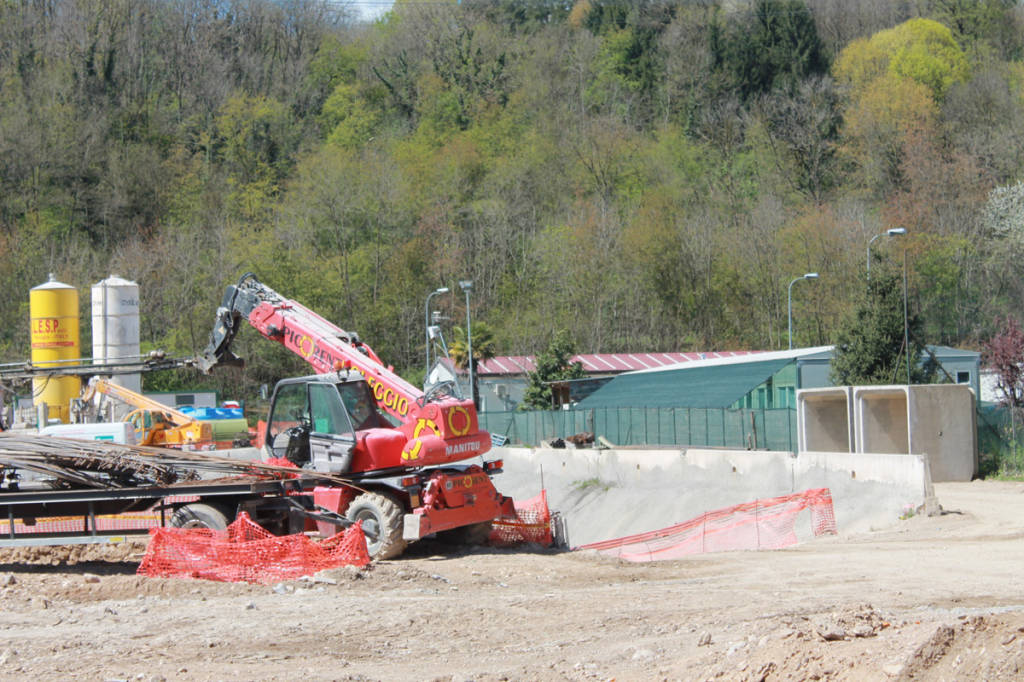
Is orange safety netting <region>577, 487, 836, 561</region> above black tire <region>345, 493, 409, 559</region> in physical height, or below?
below

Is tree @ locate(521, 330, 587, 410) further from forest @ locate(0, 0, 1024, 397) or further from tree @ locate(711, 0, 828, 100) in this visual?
tree @ locate(711, 0, 828, 100)

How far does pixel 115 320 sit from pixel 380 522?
A: 132 ft

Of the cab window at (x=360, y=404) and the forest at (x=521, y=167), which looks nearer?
the cab window at (x=360, y=404)

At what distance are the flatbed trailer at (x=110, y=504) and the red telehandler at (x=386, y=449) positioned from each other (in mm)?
618

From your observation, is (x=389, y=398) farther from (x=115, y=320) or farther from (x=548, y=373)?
(x=115, y=320)

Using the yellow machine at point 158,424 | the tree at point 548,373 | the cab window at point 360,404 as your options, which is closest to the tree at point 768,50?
the tree at point 548,373

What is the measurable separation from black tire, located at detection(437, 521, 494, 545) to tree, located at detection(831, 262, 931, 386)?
19685mm

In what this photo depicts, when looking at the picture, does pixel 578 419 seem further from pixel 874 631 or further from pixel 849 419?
pixel 874 631

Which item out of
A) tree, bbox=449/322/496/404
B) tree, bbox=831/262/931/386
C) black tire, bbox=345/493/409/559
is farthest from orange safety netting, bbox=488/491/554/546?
tree, bbox=449/322/496/404

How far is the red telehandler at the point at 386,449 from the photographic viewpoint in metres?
16.6

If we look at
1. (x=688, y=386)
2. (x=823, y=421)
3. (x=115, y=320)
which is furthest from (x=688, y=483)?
(x=115, y=320)

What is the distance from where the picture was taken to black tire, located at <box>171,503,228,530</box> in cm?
1627

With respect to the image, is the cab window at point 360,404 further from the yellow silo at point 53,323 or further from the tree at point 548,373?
the yellow silo at point 53,323

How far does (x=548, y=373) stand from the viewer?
172 ft
